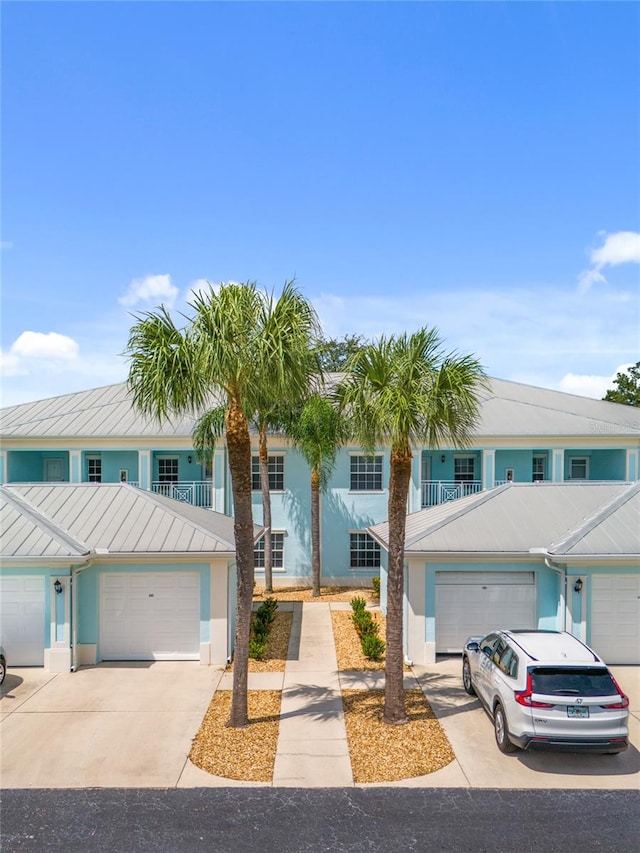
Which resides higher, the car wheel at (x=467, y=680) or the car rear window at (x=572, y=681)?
the car rear window at (x=572, y=681)

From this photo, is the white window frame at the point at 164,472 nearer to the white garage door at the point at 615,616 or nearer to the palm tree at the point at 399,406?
the palm tree at the point at 399,406

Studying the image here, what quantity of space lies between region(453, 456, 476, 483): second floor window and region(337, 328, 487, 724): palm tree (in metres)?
14.9

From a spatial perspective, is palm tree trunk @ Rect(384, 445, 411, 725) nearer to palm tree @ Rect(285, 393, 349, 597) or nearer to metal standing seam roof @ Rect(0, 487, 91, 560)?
metal standing seam roof @ Rect(0, 487, 91, 560)

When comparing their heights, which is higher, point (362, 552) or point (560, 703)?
point (560, 703)

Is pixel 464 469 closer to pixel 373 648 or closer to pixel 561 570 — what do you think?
pixel 561 570

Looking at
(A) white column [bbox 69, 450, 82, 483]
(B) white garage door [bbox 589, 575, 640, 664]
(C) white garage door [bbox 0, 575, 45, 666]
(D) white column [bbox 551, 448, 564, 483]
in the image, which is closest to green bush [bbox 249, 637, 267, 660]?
(C) white garage door [bbox 0, 575, 45, 666]

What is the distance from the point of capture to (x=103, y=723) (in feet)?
38.1

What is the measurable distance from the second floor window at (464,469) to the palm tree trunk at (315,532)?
631 centimetres

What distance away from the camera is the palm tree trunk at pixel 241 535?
433 inches

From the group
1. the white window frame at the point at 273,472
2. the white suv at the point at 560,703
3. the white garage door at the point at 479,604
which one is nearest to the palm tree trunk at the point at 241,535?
the white suv at the point at 560,703

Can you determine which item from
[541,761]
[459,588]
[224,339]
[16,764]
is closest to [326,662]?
[459,588]

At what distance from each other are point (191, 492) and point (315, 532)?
17.5ft

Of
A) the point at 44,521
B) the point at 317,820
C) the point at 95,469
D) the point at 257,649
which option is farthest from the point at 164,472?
the point at 317,820

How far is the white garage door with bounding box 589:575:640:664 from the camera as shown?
15055 mm
